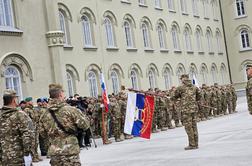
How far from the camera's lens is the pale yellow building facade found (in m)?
24.4

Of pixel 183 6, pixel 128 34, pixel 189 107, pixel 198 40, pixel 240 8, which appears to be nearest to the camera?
pixel 189 107

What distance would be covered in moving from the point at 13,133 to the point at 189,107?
688 cm

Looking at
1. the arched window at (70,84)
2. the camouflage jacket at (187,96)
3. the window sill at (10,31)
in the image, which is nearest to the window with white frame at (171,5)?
the arched window at (70,84)

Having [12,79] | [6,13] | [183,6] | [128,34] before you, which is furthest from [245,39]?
[12,79]

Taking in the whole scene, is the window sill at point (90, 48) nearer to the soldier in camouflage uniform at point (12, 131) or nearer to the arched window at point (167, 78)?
the arched window at point (167, 78)

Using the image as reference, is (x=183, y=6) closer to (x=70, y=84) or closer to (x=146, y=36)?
(x=146, y=36)

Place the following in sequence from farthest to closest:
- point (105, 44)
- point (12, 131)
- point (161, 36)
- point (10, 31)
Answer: point (161, 36) → point (105, 44) → point (10, 31) → point (12, 131)

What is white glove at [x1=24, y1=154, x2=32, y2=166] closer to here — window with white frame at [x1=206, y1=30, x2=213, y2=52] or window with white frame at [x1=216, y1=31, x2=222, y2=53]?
window with white frame at [x1=206, y1=30, x2=213, y2=52]

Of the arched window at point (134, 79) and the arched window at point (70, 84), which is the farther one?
the arched window at point (134, 79)

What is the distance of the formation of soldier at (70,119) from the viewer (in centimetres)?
759

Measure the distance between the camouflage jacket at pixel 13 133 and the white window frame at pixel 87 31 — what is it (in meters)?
23.0

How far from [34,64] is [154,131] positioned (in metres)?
6.99

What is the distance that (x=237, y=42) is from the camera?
5253 cm

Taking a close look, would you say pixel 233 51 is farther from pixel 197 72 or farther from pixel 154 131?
pixel 154 131
